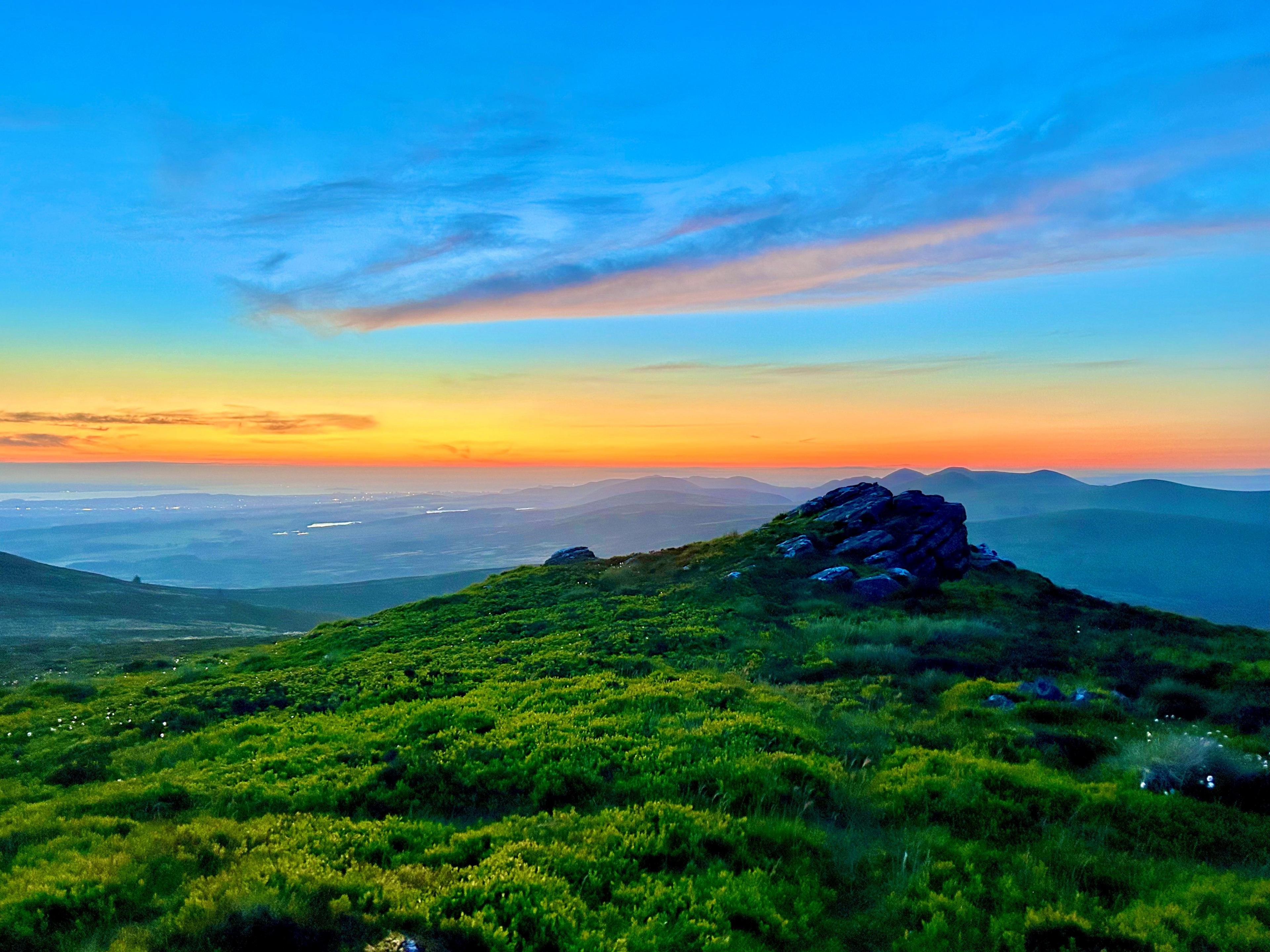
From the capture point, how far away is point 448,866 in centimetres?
948

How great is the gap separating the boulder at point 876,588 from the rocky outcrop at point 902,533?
4211 millimetres

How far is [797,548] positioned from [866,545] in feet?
15.8

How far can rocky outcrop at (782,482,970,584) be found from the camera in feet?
135

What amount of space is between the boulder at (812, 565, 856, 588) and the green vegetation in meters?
11.5

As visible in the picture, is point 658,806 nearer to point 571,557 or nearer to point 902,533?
point 902,533

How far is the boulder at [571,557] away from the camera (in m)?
56.1

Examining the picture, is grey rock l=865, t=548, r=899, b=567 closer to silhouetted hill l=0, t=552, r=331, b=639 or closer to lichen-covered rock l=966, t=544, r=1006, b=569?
lichen-covered rock l=966, t=544, r=1006, b=569

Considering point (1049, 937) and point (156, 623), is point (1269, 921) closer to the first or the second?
point (1049, 937)

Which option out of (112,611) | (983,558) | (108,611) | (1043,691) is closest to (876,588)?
(1043,691)

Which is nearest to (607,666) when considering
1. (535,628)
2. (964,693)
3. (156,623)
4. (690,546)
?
(535,628)

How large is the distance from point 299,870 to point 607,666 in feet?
47.0

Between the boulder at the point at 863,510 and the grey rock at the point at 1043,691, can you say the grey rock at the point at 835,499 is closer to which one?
the boulder at the point at 863,510

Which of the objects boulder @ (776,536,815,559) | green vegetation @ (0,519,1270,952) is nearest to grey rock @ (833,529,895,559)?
boulder @ (776,536,815,559)

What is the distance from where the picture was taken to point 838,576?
122ft
